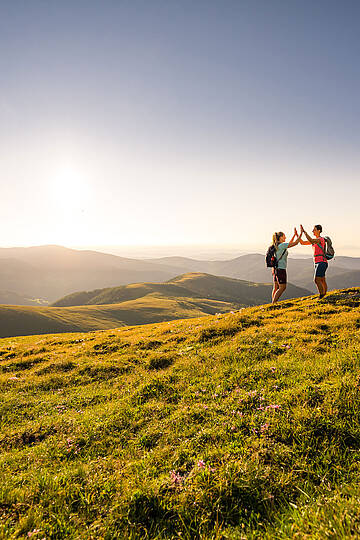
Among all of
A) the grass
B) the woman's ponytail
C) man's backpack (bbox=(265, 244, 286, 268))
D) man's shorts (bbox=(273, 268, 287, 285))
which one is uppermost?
the woman's ponytail

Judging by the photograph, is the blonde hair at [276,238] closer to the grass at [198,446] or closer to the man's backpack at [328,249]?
the man's backpack at [328,249]

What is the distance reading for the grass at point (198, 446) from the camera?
4160mm

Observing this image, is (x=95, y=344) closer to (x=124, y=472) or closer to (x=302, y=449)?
(x=124, y=472)

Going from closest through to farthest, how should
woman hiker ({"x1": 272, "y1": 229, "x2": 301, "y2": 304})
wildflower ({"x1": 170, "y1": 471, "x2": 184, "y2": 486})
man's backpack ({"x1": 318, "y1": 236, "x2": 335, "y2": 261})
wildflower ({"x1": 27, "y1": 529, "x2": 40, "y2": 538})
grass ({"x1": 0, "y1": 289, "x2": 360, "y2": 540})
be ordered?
wildflower ({"x1": 27, "y1": 529, "x2": 40, "y2": 538}) < grass ({"x1": 0, "y1": 289, "x2": 360, "y2": 540}) < wildflower ({"x1": 170, "y1": 471, "x2": 184, "y2": 486}) < man's backpack ({"x1": 318, "y1": 236, "x2": 335, "y2": 261}) < woman hiker ({"x1": 272, "y1": 229, "x2": 301, "y2": 304})

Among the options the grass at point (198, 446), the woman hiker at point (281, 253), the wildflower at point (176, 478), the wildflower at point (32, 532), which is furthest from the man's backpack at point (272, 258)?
the wildflower at point (32, 532)

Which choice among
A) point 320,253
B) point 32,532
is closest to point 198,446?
point 32,532

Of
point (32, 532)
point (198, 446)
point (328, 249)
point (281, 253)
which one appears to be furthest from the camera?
point (281, 253)

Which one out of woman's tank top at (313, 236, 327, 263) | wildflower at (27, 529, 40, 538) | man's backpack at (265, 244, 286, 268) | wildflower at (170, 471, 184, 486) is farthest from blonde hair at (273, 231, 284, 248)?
wildflower at (27, 529, 40, 538)

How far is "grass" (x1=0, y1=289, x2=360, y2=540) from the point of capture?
4.16 meters

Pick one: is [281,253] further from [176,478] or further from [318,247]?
[176,478]

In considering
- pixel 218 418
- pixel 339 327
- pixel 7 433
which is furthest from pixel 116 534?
pixel 339 327

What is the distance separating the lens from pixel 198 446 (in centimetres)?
602

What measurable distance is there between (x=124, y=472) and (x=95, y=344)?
14527 mm

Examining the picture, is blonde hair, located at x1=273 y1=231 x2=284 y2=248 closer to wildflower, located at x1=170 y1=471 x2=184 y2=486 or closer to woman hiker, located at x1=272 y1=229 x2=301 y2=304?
woman hiker, located at x1=272 y1=229 x2=301 y2=304
